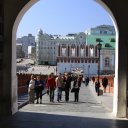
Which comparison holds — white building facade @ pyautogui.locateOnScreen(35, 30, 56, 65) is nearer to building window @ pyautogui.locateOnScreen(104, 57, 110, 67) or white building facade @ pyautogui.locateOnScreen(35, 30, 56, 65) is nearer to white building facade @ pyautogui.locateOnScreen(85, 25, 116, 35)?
white building facade @ pyautogui.locateOnScreen(85, 25, 116, 35)

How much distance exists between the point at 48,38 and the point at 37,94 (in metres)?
160

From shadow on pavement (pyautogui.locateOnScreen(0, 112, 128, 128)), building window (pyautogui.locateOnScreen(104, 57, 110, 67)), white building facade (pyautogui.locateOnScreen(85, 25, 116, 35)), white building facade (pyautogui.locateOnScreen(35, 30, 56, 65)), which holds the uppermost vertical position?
white building facade (pyautogui.locateOnScreen(85, 25, 116, 35))

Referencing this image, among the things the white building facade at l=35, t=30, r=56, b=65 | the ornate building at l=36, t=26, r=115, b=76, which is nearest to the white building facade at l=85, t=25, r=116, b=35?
the white building facade at l=35, t=30, r=56, b=65

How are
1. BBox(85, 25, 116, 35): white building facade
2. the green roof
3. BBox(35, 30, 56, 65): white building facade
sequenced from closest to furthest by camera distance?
the green roof, BBox(85, 25, 116, 35): white building facade, BBox(35, 30, 56, 65): white building facade

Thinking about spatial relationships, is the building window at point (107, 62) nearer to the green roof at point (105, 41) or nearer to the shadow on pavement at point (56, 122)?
the green roof at point (105, 41)

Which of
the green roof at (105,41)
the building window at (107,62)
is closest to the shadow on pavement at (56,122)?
the green roof at (105,41)

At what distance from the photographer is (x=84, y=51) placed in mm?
131875

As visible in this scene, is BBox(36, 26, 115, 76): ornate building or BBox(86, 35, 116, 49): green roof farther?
BBox(86, 35, 116, 49): green roof

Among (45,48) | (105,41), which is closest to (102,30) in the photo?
(45,48)

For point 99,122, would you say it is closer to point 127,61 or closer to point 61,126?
point 61,126

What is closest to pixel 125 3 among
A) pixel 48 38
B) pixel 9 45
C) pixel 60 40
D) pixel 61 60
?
pixel 9 45

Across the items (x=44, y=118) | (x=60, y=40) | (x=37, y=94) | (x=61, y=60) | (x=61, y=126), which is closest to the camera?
(x=61, y=126)

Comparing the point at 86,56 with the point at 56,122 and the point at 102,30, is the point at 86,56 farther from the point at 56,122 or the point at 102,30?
the point at 56,122

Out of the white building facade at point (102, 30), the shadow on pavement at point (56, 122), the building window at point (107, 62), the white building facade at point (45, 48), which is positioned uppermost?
the white building facade at point (102, 30)
